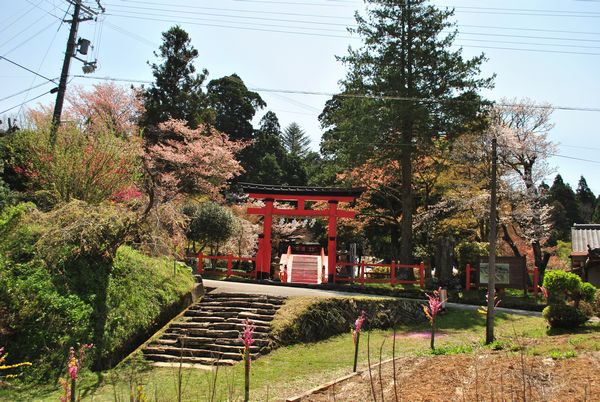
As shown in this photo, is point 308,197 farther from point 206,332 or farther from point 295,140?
point 295,140

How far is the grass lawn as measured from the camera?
7727mm

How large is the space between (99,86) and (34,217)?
2341cm

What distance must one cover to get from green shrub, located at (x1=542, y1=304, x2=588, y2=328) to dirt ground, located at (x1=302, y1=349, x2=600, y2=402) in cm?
403

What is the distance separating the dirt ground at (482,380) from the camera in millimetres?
5973

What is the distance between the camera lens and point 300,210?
20.9 meters

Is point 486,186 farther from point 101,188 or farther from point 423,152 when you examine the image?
point 101,188

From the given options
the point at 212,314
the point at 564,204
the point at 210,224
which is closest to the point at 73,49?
the point at 210,224

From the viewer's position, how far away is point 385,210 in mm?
28047

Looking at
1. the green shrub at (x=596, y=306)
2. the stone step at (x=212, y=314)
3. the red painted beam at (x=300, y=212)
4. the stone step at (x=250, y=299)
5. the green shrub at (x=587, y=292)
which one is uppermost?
the red painted beam at (x=300, y=212)

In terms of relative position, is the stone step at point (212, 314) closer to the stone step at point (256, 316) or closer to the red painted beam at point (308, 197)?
the stone step at point (256, 316)

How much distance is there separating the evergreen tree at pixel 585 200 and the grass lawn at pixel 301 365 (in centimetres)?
3865

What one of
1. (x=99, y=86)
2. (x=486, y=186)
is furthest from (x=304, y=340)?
(x=99, y=86)

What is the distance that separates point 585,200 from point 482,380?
162ft

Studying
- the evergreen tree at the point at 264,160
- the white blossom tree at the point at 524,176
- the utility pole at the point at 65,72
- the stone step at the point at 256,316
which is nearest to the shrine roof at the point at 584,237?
the white blossom tree at the point at 524,176
